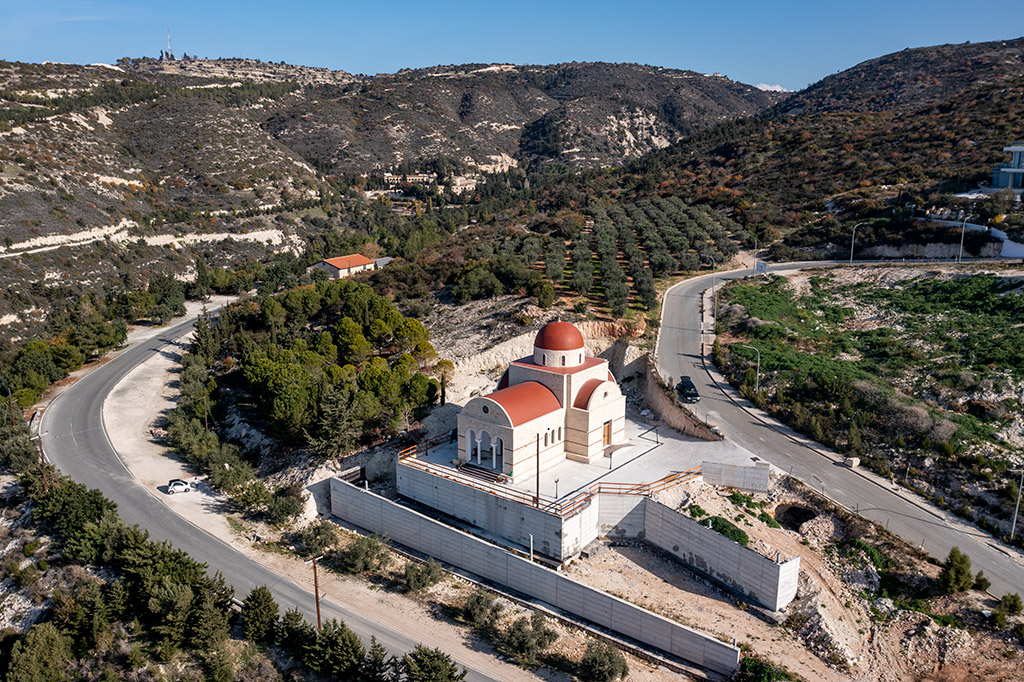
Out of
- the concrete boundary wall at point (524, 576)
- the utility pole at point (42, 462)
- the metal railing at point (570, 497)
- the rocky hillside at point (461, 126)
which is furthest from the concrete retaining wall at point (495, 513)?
the rocky hillside at point (461, 126)

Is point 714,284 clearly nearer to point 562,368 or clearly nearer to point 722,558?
point 562,368

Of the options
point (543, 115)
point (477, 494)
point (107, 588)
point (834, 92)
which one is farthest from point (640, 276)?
point (543, 115)

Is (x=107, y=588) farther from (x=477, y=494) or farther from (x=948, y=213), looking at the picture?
(x=948, y=213)

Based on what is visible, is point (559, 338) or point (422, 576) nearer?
point (422, 576)

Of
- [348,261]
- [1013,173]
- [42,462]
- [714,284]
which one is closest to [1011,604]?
[714,284]

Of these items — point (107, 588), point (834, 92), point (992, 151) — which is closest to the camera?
point (107, 588)
